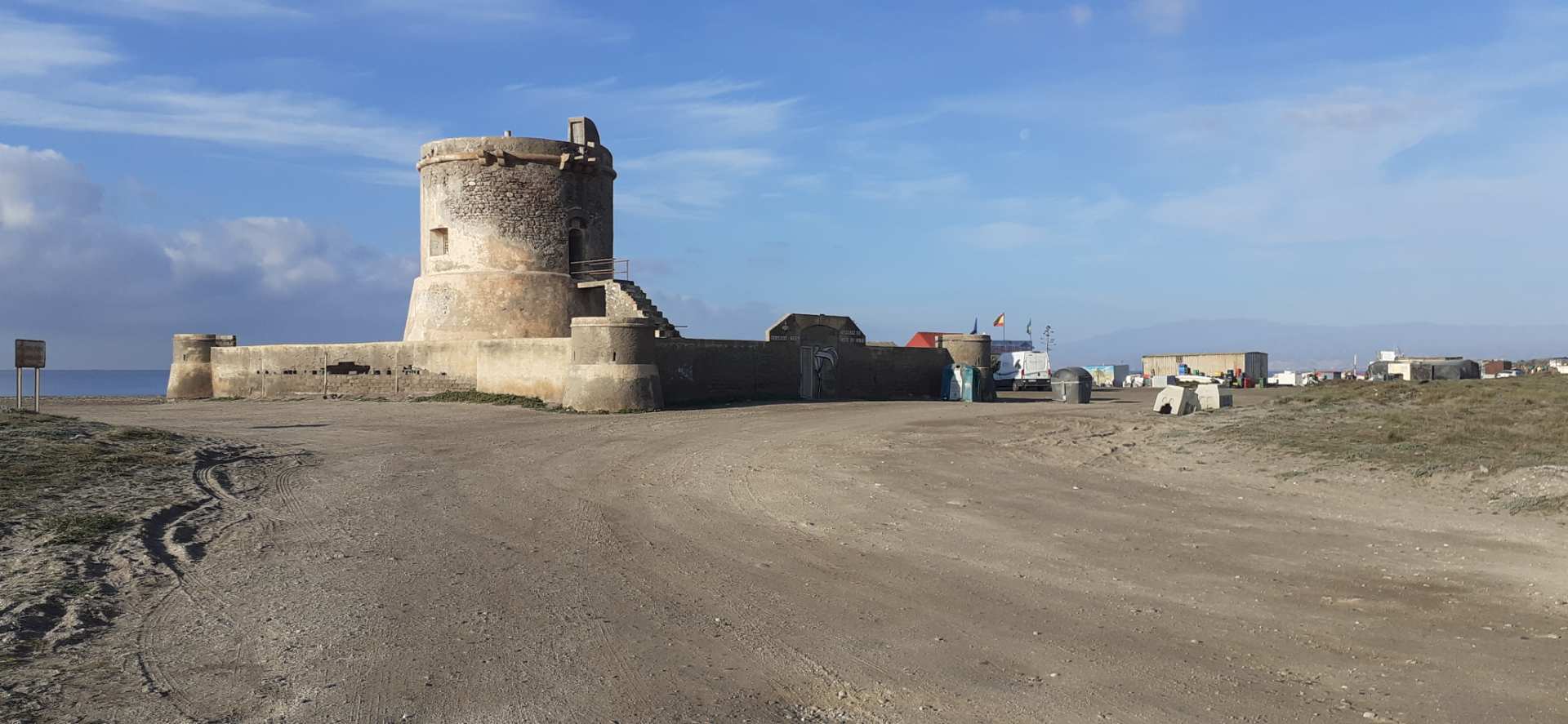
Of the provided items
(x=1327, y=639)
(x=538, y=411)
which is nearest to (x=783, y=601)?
Result: (x=1327, y=639)

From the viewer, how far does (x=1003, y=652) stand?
6195 mm

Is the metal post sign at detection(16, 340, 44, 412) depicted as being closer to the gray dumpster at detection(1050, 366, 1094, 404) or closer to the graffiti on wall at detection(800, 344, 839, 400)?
the graffiti on wall at detection(800, 344, 839, 400)

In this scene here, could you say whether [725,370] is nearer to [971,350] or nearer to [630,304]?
[630,304]

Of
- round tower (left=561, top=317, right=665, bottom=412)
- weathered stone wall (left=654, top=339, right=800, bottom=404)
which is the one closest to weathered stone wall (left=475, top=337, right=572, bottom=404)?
round tower (left=561, top=317, right=665, bottom=412)

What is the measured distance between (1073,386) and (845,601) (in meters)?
26.8

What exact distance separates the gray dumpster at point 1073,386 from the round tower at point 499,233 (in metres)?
15.4

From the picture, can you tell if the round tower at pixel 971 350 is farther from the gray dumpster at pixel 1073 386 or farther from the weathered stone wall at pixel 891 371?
the gray dumpster at pixel 1073 386

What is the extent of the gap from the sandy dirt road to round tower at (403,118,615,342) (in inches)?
757

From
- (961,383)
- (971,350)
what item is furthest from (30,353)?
(971,350)

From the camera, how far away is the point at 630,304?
31812 mm

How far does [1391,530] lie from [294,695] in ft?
30.5

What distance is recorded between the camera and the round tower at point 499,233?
33.1 metres

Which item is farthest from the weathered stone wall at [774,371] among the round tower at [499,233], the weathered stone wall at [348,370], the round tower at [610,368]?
the round tower at [499,233]

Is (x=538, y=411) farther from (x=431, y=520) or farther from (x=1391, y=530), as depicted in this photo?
(x=1391, y=530)
